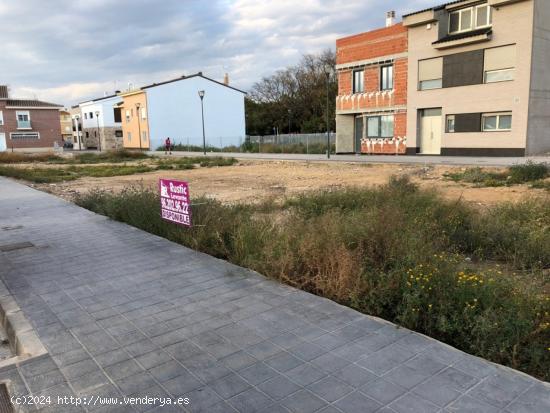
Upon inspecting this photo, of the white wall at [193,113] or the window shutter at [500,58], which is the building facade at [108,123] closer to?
the white wall at [193,113]

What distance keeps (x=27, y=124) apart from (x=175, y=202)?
76477 millimetres

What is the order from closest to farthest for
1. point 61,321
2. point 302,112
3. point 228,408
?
point 228,408
point 61,321
point 302,112

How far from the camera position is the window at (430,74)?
2894 centimetres

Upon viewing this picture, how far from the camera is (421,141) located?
101 ft

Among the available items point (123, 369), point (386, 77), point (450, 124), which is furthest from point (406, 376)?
point (386, 77)

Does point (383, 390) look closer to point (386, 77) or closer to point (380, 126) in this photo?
point (380, 126)

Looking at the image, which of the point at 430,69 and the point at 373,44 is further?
the point at 373,44

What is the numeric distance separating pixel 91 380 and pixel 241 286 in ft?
7.24

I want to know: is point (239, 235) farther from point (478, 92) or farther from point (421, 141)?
point (421, 141)

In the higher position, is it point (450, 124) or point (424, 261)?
point (450, 124)

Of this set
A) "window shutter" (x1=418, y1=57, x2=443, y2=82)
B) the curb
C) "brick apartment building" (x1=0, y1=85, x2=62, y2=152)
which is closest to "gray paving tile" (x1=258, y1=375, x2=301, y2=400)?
the curb

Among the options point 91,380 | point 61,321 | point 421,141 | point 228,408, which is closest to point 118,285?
point 61,321

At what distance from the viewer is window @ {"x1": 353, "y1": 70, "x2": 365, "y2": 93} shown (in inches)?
1333

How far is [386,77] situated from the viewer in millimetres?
32406
